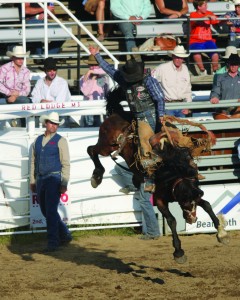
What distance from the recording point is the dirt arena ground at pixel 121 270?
1022cm

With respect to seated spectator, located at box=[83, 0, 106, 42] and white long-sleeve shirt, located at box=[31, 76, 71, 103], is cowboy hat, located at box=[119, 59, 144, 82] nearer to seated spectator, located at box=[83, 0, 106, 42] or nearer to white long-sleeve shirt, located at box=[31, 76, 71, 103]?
white long-sleeve shirt, located at box=[31, 76, 71, 103]

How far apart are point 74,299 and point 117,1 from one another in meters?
6.78

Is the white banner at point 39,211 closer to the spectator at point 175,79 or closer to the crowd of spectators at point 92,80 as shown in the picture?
the crowd of spectators at point 92,80

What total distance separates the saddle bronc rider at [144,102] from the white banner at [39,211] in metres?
2.68

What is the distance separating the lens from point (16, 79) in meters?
13.6

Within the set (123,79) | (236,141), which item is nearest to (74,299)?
(123,79)

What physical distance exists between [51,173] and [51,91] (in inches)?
66.3

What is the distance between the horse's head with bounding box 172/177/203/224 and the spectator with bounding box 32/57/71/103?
3792 millimetres

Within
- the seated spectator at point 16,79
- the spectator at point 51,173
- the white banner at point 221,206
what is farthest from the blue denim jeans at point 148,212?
the seated spectator at point 16,79

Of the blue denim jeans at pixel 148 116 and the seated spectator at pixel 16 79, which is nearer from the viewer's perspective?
the blue denim jeans at pixel 148 116

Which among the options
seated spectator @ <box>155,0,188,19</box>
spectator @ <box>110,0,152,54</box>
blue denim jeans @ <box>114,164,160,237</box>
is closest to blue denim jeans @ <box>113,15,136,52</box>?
spectator @ <box>110,0,152,54</box>

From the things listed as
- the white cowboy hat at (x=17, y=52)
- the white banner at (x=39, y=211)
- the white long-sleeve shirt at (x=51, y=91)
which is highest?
the white cowboy hat at (x=17, y=52)

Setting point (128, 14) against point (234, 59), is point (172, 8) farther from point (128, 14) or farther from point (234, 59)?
point (234, 59)

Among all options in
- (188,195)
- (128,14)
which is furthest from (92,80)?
(188,195)
